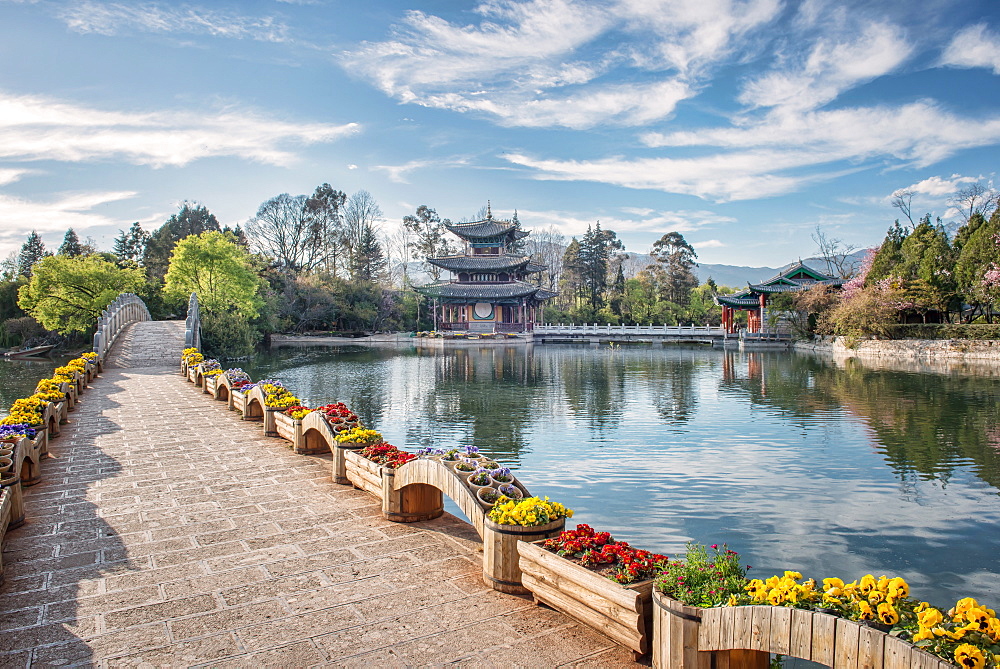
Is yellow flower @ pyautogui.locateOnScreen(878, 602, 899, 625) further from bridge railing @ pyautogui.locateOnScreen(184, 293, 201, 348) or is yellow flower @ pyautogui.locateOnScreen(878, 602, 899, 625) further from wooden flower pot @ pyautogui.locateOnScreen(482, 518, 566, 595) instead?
bridge railing @ pyautogui.locateOnScreen(184, 293, 201, 348)

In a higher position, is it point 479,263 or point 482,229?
point 482,229

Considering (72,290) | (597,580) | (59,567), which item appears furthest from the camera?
(72,290)

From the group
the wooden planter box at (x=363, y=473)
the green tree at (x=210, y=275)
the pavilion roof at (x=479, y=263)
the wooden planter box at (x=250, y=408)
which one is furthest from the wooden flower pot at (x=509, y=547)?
the pavilion roof at (x=479, y=263)

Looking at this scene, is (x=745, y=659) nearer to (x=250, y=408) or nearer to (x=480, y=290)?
(x=250, y=408)

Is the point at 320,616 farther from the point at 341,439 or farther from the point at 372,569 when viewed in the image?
the point at 341,439

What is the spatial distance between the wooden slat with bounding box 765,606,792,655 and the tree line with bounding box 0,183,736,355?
102ft

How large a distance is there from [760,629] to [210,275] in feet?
115

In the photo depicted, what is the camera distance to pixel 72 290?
97.0 ft

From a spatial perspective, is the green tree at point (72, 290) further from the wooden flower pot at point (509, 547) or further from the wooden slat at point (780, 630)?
the wooden slat at point (780, 630)

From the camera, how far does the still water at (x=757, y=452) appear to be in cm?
715

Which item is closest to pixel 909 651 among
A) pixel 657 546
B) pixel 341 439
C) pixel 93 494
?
pixel 657 546

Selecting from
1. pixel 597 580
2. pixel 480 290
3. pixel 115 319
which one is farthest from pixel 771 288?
pixel 597 580

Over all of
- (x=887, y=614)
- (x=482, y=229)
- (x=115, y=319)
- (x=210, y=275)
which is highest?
(x=482, y=229)

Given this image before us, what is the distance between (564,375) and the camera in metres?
25.9
